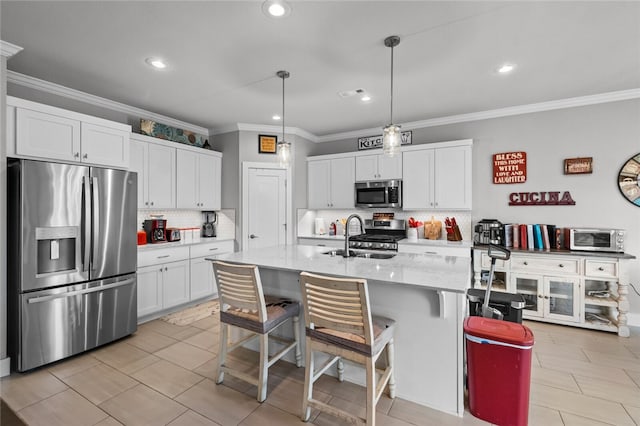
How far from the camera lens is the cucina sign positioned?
374 cm

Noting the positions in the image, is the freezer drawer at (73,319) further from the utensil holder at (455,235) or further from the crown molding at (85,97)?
the utensil holder at (455,235)

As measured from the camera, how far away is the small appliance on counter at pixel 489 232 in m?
3.87

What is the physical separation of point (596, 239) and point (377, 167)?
9.24ft

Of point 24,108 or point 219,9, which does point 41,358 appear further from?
point 219,9

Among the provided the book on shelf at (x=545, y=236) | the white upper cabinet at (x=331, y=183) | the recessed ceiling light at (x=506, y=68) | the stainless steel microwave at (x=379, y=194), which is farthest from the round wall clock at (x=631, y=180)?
the white upper cabinet at (x=331, y=183)

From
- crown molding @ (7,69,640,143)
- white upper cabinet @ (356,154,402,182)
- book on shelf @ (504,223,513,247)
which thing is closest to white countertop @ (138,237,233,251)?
crown molding @ (7,69,640,143)

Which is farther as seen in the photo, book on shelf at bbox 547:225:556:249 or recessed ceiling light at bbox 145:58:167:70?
book on shelf at bbox 547:225:556:249

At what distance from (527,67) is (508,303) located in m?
2.22

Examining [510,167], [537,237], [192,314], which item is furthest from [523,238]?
[192,314]

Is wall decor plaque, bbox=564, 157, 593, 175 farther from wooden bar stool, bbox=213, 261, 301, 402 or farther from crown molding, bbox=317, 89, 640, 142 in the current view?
wooden bar stool, bbox=213, 261, 301, 402

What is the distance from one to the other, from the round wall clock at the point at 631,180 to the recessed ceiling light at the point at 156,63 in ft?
17.0

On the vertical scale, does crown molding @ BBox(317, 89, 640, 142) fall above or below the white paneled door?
above

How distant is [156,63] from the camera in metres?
2.73

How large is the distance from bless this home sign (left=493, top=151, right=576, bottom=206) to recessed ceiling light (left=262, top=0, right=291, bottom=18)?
3.43 m
